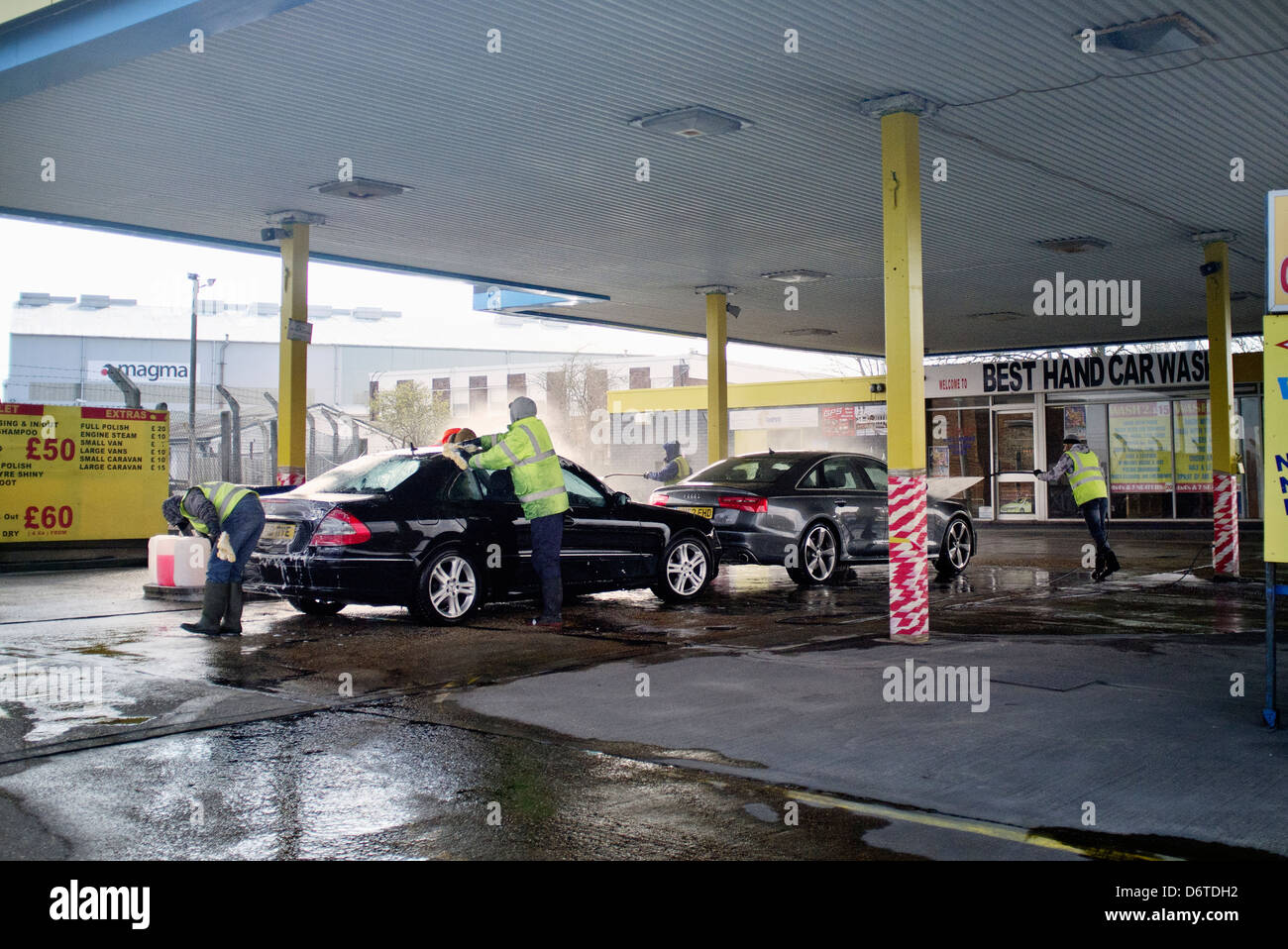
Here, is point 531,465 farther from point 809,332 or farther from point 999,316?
point 809,332

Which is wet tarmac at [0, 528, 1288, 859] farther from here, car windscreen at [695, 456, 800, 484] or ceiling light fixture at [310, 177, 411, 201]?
ceiling light fixture at [310, 177, 411, 201]

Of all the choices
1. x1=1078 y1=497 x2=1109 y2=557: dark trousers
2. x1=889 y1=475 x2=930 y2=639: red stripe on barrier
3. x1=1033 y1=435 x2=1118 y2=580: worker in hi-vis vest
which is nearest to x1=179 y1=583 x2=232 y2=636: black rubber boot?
x1=889 y1=475 x2=930 y2=639: red stripe on barrier

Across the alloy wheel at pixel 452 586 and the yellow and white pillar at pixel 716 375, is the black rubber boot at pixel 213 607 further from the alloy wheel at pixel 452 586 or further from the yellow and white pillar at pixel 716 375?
the yellow and white pillar at pixel 716 375

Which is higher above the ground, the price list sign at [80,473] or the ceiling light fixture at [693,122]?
the ceiling light fixture at [693,122]

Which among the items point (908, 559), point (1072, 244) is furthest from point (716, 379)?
point (908, 559)

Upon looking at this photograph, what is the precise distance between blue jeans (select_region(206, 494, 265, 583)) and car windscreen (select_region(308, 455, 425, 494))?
691 mm

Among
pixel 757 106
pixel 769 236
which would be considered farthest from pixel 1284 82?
pixel 769 236

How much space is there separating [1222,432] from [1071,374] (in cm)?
1195

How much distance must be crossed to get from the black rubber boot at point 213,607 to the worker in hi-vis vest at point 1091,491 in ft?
30.4

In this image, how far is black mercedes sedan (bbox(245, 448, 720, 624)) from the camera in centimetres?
916

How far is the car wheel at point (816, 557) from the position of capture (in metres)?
12.7

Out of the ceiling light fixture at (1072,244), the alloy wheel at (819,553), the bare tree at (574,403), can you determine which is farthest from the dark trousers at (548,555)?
the bare tree at (574,403)

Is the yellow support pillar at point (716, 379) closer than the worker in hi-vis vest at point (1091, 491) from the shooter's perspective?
No

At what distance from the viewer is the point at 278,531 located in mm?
9383
